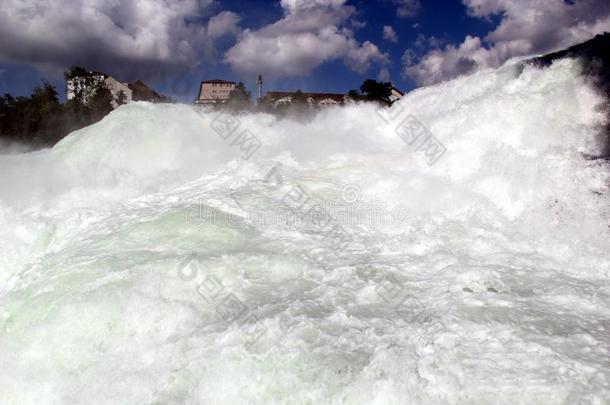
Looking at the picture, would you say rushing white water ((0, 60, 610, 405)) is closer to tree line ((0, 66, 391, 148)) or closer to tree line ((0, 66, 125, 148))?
tree line ((0, 66, 391, 148))

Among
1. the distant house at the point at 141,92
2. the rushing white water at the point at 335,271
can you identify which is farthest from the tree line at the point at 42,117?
the distant house at the point at 141,92

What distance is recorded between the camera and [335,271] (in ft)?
17.0

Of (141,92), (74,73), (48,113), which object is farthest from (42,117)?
(141,92)

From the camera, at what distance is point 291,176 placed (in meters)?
8.86

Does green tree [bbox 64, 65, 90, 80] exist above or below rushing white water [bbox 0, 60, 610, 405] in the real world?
above

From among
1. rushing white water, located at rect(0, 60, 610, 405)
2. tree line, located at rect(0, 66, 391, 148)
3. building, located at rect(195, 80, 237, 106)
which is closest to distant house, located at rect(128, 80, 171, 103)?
building, located at rect(195, 80, 237, 106)

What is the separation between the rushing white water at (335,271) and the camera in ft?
11.5

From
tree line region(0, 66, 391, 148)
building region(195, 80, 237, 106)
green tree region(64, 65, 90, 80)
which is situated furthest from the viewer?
building region(195, 80, 237, 106)

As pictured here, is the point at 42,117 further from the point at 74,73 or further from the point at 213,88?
the point at 213,88

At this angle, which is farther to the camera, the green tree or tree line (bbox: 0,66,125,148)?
the green tree

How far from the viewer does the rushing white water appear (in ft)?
11.5

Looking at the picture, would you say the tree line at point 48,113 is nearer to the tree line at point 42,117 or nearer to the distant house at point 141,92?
the tree line at point 42,117

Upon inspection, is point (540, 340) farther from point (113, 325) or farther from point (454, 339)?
point (113, 325)

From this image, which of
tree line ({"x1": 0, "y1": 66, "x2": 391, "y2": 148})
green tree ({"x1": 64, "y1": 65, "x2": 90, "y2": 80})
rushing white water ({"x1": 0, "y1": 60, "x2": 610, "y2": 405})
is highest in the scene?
green tree ({"x1": 64, "y1": 65, "x2": 90, "y2": 80})
